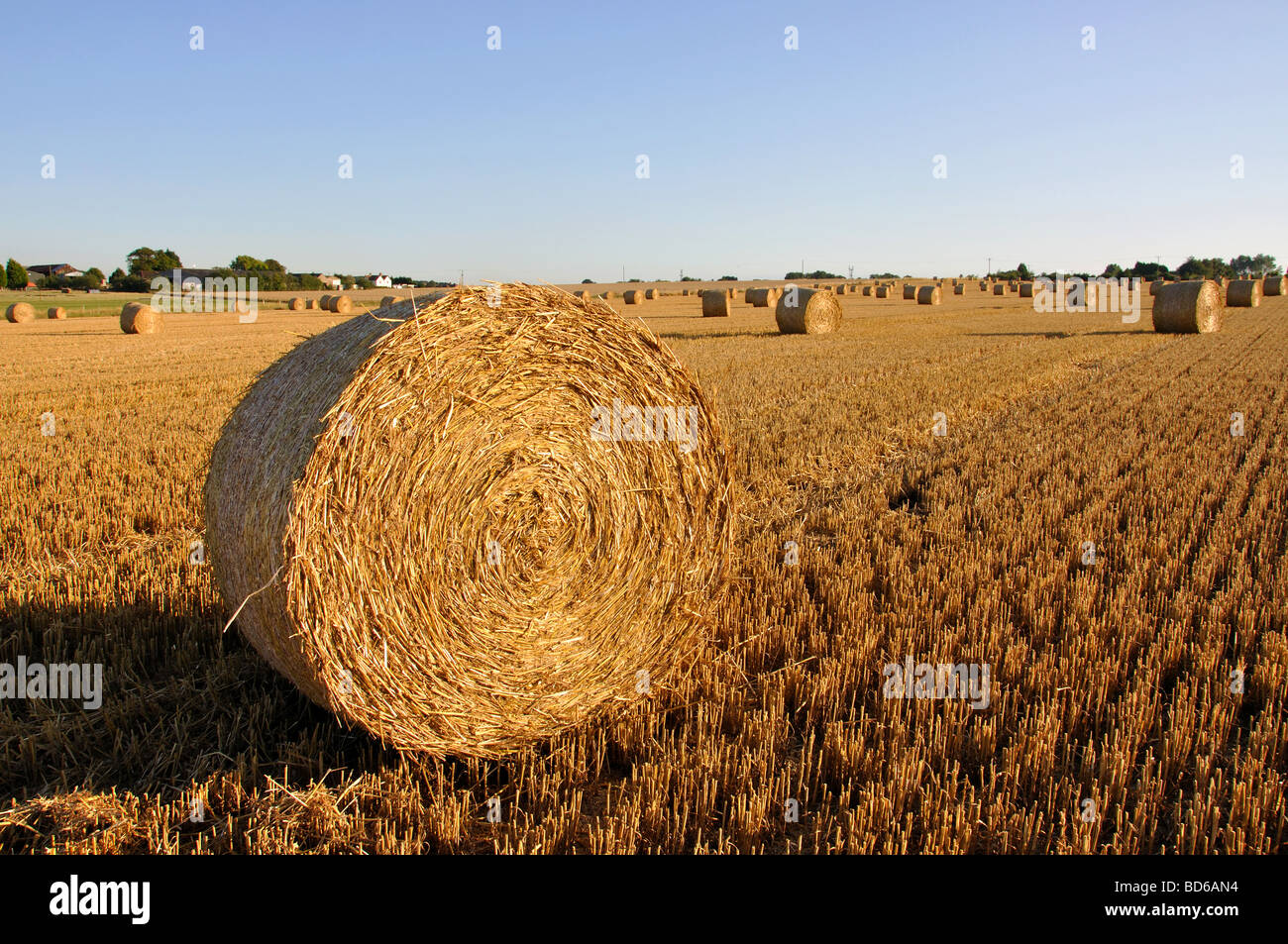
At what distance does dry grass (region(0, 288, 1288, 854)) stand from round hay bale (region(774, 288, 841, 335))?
47.5ft

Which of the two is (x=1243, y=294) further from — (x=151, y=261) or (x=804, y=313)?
(x=151, y=261)

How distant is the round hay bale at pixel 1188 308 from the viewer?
22.5 metres

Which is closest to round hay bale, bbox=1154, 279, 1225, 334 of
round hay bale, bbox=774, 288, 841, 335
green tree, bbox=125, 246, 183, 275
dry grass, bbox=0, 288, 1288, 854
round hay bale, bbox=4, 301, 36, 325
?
round hay bale, bbox=774, 288, 841, 335

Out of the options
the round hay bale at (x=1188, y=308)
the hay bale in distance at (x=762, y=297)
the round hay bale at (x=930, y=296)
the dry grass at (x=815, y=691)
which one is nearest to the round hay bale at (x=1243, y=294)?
the round hay bale at (x=930, y=296)

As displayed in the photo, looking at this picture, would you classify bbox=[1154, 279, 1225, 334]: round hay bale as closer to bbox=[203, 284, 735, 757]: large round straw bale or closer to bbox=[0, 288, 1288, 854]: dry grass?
bbox=[0, 288, 1288, 854]: dry grass

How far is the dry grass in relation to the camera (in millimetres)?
3090

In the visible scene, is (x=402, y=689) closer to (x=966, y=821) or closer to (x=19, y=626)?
(x=966, y=821)

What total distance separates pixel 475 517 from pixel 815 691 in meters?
1.67

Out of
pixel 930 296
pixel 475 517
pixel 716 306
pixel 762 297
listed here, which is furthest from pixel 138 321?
pixel 930 296

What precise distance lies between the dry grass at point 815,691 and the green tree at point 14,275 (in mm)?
77502

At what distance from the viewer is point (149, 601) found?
486 centimetres

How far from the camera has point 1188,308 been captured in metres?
22.4

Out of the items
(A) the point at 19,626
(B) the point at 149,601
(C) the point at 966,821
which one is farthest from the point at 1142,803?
(A) the point at 19,626
